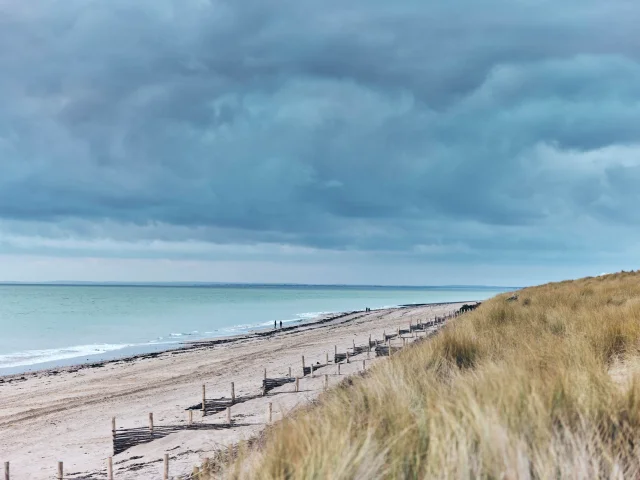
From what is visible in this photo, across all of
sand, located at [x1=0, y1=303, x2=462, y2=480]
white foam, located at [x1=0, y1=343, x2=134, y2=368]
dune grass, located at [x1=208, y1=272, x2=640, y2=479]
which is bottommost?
white foam, located at [x1=0, y1=343, x2=134, y2=368]

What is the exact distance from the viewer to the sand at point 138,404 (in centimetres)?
1101

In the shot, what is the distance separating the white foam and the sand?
21.5 ft

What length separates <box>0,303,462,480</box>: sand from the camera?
1101cm

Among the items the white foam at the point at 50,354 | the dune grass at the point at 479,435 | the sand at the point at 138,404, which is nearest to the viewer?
the dune grass at the point at 479,435

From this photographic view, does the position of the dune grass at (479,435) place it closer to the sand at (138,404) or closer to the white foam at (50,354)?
the sand at (138,404)

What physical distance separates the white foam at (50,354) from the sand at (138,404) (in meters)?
6.57

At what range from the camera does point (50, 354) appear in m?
35.5

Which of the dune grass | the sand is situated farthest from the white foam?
the dune grass

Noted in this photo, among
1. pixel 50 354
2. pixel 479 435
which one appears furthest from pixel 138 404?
pixel 50 354

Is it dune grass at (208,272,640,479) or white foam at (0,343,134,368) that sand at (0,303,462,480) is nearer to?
dune grass at (208,272,640,479)

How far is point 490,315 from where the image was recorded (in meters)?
12.5

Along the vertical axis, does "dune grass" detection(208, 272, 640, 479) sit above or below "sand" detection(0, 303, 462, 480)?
above

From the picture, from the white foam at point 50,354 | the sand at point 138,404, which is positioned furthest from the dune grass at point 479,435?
the white foam at point 50,354

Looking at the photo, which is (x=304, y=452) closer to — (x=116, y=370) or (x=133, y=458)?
(x=133, y=458)
